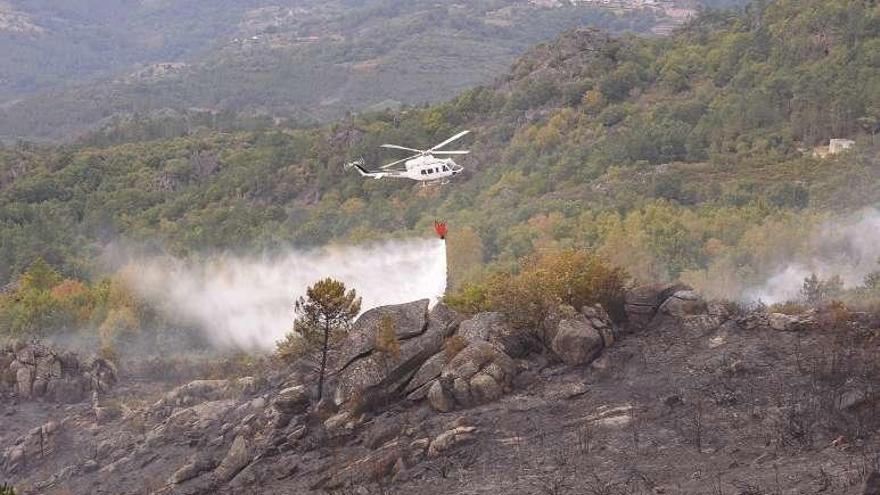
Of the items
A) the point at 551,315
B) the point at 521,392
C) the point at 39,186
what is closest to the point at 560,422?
the point at 521,392

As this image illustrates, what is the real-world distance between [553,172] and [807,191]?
29360 mm

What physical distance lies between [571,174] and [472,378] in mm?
66199

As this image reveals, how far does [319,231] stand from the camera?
102 meters

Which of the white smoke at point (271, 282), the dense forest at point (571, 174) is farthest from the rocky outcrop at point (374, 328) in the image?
the dense forest at point (571, 174)

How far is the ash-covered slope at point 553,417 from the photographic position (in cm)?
3253

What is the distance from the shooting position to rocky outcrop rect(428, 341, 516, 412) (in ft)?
127

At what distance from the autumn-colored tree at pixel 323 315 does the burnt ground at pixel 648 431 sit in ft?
12.6

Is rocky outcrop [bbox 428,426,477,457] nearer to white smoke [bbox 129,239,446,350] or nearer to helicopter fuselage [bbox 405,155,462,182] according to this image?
white smoke [bbox 129,239,446,350]

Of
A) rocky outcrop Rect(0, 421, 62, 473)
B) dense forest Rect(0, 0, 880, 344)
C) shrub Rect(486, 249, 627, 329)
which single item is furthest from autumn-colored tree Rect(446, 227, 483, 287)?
shrub Rect(486, 249, 627, 329)

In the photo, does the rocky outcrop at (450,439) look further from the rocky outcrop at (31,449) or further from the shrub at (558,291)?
the rocky outcrop at (31,449)

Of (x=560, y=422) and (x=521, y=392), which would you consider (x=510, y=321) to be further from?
(x=560, y=422)

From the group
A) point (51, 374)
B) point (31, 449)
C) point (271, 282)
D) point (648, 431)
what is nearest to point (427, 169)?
point (271, 282)

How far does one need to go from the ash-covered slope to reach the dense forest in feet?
77.6

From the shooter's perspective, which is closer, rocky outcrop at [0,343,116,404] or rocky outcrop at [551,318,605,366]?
rocky outcrop at [551,318,605,366]
